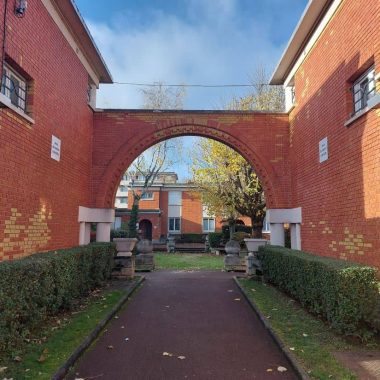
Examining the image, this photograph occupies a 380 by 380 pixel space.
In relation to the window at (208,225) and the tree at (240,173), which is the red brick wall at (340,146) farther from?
the window at (208,225)

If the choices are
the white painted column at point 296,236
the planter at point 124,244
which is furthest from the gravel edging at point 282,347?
the planter at point 124,244

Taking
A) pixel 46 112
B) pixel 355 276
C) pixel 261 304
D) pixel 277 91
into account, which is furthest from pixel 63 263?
pixel 277 91

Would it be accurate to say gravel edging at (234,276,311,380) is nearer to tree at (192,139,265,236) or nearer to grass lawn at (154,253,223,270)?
grass lawn at (154,253,223,270)

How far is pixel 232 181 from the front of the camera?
2052cm

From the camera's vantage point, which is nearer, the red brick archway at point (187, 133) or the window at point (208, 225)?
the red brick archway at point (187, 133)

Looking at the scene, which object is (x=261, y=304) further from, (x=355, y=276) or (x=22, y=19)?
(x=22, y=19)

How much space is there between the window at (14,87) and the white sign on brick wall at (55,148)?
3.88ft

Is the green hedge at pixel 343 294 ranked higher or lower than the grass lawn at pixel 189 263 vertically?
higher

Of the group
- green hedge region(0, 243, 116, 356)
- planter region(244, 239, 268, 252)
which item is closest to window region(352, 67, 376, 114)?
planter region(244, 239, 268, 252)

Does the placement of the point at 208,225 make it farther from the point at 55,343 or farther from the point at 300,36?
the point at 55,343

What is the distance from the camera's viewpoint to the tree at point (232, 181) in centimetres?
1994

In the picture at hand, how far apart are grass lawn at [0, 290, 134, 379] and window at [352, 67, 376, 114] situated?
19.7 feet

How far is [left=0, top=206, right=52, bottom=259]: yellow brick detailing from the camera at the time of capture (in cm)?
626

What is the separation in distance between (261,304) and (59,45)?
7115mm
